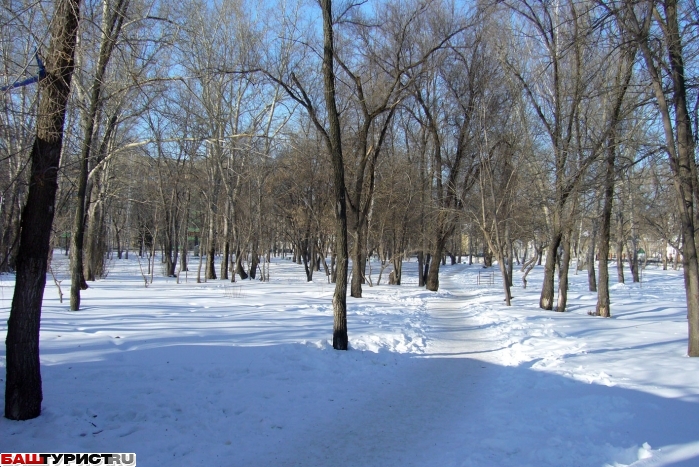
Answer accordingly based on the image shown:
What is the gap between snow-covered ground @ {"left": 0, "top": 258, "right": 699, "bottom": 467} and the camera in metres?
4.39

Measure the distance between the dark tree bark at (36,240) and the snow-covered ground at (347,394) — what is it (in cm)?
30

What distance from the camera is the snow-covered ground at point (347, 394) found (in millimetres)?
4395

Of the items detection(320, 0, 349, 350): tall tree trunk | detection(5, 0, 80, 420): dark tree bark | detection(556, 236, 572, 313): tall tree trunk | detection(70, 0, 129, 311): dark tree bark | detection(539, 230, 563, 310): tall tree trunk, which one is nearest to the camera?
detection(5, 0, 80, 420): dark tree bark

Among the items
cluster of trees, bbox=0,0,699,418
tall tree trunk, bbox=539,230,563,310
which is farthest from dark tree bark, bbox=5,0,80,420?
tall tree trunk, bbox=539,230,563,310

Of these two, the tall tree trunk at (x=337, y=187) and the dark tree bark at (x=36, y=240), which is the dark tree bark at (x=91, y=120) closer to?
the dark tree bark at (x=36, y=240)

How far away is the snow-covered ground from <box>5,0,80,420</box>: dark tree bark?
30 cm

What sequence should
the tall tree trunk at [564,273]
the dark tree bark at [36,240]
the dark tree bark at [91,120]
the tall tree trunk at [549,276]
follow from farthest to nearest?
the tall tree trunk at [549,276] < the tall tree trunk at [564,273] < the dark tree bark at [91,120] < the dark tree bark at [36,240]

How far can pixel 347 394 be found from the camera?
6320 millimetres

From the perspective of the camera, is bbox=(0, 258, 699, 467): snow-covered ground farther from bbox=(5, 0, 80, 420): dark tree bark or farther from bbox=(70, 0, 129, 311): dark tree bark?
bbox=(70, 0, 129, 311): dark tree bark

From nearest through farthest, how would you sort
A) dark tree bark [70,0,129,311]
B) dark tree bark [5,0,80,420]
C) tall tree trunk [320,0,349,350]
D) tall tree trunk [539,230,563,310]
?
dark tree bark [5,0,80,420] < dark tree bark [70,0,129,311] < tall tree trunk [320,0,349,350] < tall tree trunk [539,230,563,310]

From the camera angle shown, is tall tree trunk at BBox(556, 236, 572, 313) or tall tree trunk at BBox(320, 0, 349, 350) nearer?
tall tree trunk at BBox(320, 0, 349, 350)

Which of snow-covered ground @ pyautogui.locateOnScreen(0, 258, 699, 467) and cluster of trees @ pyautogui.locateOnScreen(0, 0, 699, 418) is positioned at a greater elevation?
cluster of trees @ pyautogui.locateOnScreen(0, 0, 699, 418)

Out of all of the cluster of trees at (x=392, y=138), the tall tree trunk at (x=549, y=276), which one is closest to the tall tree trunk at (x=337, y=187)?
the cluster of trees at (x=392, y=138)

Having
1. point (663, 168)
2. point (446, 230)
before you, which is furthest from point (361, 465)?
point (446, 230)
